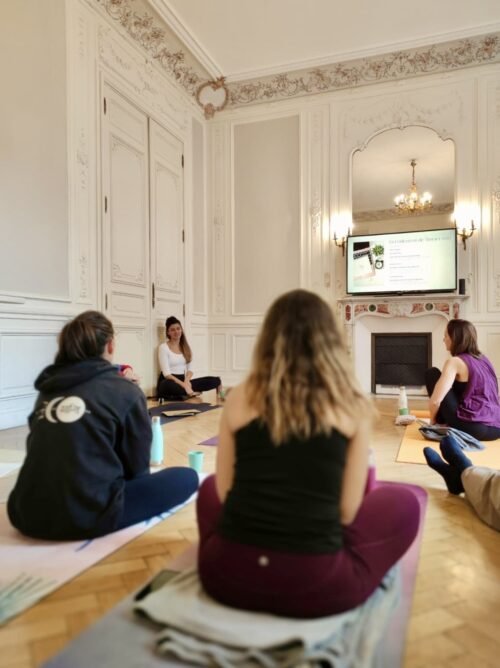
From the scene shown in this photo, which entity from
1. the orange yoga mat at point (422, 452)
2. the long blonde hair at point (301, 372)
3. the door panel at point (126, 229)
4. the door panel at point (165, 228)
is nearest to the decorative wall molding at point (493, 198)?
the orange yoga mat at point (422, 452)

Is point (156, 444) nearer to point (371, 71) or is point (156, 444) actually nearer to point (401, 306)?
point (401, 306)

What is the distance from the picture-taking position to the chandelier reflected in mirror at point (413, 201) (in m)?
6.00

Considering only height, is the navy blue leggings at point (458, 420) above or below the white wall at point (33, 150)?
below

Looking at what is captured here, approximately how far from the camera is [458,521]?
194 centimetres

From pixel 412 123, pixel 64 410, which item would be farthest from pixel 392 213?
pixel 64 410

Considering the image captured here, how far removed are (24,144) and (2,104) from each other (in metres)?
0.31

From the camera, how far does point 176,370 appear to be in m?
5.51

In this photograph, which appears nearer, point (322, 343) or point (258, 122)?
point (322, 343)

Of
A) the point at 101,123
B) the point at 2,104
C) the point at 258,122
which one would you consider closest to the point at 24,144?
the point at 2,104

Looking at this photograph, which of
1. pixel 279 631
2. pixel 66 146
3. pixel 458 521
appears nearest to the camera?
pixel 279 631

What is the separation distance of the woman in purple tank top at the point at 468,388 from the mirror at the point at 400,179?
3112 mm

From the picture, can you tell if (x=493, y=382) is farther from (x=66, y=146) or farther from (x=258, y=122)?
(x=258, y=122)

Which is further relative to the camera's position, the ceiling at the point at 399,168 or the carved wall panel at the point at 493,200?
the ceiling at the point at 399,168

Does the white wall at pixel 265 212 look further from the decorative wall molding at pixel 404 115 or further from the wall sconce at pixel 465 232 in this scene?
the wall sconce at pixel 465 232
